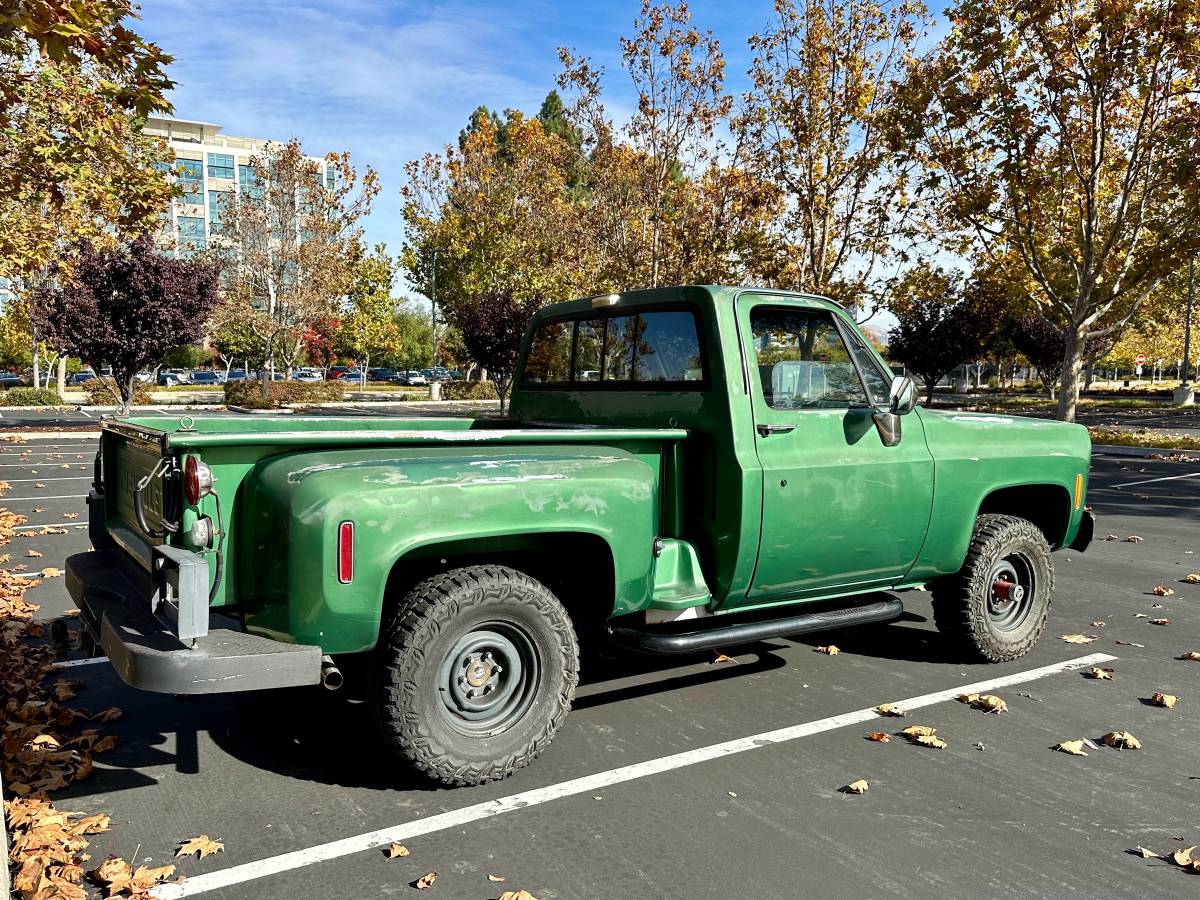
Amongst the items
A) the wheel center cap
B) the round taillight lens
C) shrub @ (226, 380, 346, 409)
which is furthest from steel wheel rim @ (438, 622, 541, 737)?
shrub @ (226, 380, 346, 409)

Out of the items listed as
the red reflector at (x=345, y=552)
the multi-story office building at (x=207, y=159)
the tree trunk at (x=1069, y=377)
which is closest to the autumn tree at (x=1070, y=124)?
the tree trunk at (x=1069, y=377)

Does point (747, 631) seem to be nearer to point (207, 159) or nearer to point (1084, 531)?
point (1084, 531)

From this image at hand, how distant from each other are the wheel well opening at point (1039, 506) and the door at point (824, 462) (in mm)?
972

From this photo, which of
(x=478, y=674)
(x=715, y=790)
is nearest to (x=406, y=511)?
(x=478, y=674)

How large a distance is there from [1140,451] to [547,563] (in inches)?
814

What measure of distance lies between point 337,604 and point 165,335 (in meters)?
24.7

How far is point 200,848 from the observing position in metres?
3.35

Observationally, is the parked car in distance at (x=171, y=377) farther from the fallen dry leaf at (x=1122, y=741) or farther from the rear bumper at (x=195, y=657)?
the fallen dry leaf at (x=1122, y=741)

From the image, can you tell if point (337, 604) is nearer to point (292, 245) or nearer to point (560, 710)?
point (560, 710)

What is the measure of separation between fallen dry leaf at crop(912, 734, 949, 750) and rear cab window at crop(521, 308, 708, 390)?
1.96 metres

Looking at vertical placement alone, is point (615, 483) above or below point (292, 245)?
below

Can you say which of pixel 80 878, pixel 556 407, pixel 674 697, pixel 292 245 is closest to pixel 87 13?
pixel 556 407

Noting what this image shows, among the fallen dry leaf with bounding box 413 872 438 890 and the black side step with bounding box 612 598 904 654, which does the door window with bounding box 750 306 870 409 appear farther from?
the fallen dry leaf with bounding box 413 872 438 890

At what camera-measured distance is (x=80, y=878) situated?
124 inches
